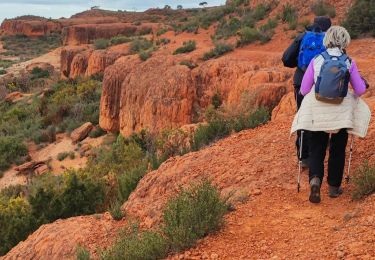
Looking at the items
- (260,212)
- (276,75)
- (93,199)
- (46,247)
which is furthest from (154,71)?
A: (260,212)

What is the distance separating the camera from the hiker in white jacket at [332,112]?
447 centimetres

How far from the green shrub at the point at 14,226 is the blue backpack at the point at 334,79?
7089 mm

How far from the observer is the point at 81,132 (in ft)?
70.9

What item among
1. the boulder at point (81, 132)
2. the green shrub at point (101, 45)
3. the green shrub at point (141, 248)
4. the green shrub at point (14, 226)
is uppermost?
the green shrub at point (101, 45)

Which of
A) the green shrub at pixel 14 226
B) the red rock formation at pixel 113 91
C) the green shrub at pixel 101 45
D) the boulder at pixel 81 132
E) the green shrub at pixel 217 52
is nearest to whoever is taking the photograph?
the green shrub at pixel 14 226

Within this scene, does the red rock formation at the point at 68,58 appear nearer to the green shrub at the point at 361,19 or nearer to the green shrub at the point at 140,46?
the green shrub at the point at 140,46

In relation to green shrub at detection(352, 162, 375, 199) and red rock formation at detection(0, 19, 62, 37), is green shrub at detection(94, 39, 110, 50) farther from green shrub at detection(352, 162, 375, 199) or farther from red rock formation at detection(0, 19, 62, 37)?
red rock formation at detection(0, 19, 62, 37)

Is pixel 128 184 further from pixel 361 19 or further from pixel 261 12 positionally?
pixel 261 12

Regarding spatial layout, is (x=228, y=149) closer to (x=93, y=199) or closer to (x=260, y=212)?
(x=260, y=212)

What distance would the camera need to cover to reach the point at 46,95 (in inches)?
1146

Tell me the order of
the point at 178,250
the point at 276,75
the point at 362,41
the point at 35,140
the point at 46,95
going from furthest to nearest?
the point at 46,95 → the point at 35,140 → the point at 362,41 → the point at 276,75 → the point at 178,250

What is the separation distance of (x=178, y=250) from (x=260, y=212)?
1.03 m

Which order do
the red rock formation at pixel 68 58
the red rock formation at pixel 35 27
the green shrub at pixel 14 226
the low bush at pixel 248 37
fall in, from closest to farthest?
the green shrub at pixel 14 226 → the low bush at pixel 248 37 → the red rock formation at pixel 68 58 → the red rock formation at pixel 35 27

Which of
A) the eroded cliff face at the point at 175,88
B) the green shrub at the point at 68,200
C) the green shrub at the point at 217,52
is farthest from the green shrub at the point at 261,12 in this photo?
the green shrub at the point at 68,200
